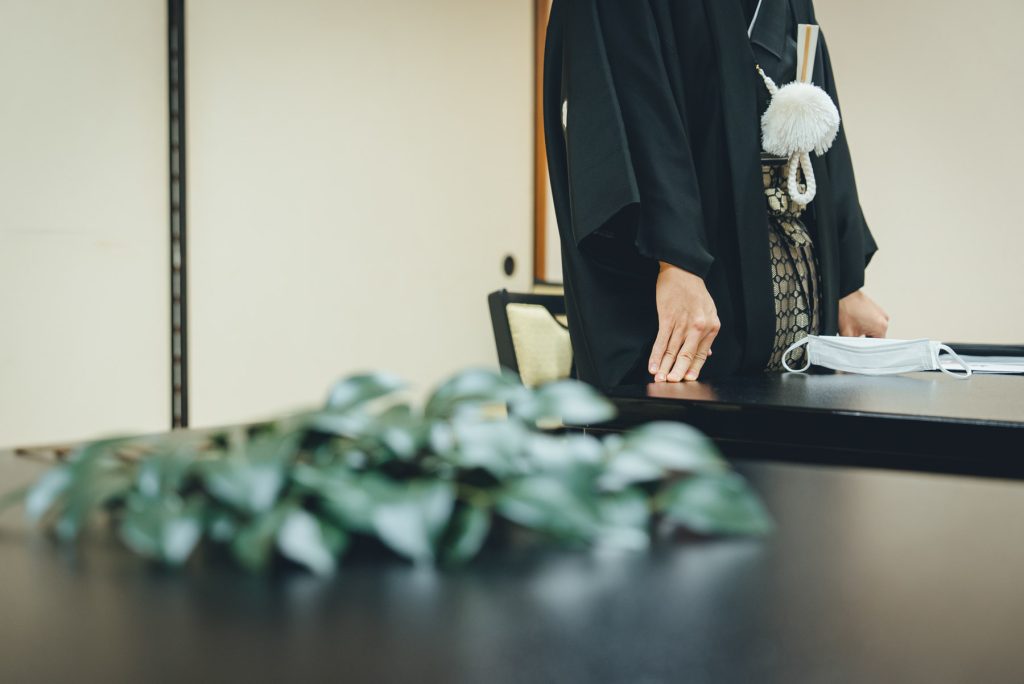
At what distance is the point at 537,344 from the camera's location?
1.80 m

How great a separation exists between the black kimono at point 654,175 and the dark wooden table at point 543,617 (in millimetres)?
879

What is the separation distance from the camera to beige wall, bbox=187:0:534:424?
236cm

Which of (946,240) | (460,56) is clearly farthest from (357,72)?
(946,240)

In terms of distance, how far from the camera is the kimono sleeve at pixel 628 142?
1.17 metres

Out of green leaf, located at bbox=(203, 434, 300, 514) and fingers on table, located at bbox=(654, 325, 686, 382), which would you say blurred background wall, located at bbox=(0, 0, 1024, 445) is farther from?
green leaf, located at bbox=(203, 434, 300, 514)

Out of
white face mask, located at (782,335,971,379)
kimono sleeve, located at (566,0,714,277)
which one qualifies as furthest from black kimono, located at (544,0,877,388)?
white face mask, located at (782,335,971,379)

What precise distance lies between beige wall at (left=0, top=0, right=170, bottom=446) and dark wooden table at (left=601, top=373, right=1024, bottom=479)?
170 cm

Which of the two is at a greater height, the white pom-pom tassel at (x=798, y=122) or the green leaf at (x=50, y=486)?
the white pom-pom tassel at (x=798, y=122)

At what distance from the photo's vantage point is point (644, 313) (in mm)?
1276

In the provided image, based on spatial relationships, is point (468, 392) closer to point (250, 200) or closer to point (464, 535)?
point (464, 535)

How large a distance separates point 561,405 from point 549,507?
0.17 ft

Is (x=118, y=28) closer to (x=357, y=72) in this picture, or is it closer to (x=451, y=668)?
(x=357, y=72)

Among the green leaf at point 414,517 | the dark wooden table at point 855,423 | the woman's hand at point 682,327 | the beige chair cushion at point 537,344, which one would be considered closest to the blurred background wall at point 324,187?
the beige chair cushion at point 537,344

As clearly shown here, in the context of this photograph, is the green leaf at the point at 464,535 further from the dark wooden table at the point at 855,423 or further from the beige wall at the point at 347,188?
the beige wall at the point at 347,188
